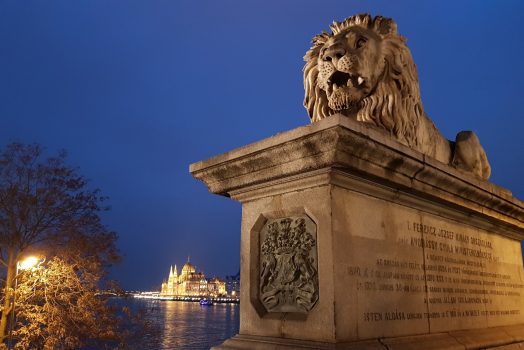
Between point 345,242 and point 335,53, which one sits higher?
point 335,53

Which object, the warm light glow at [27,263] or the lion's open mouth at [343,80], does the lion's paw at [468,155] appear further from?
the warm light glow at [27,263]

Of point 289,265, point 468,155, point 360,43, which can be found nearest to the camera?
point 289,265

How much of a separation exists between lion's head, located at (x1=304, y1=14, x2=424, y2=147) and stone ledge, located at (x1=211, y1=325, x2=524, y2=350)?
209cm

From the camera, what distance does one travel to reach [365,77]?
Result: 5082 millimetres

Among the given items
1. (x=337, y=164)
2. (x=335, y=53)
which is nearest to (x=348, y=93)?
(x=335, y=53)

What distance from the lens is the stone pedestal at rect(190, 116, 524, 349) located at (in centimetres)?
376

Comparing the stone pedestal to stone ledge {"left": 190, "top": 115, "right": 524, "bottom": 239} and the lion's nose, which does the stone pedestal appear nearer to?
stone ledge {"left": 190, "top": 115, "right": 524, "bottom": 239}

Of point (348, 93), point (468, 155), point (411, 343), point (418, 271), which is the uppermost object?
point (348, 93)

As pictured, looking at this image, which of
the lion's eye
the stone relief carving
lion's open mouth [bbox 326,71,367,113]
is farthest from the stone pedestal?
the lion's eye

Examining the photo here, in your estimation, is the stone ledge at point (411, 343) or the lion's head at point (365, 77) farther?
the lion's head at point (365, 77)

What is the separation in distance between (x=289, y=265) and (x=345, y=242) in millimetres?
517

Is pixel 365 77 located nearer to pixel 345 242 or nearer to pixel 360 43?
pixel 360 43

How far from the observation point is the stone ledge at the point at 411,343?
369 centimetres

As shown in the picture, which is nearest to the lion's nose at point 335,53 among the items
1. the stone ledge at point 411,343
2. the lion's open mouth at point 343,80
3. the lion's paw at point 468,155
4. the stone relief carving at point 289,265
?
the lion's open mouth at point 343,80
